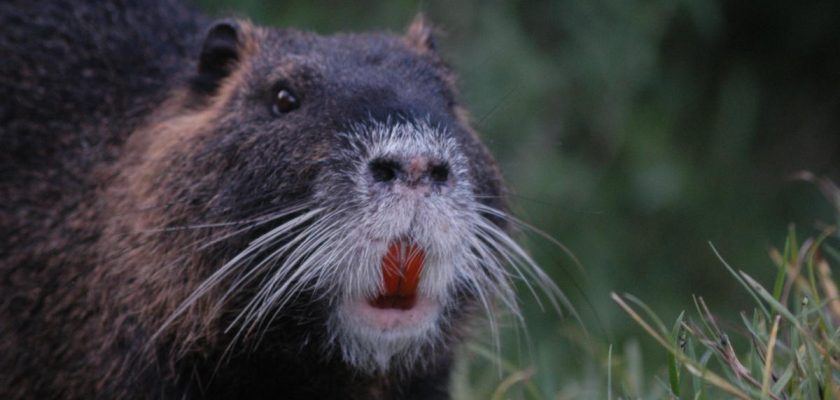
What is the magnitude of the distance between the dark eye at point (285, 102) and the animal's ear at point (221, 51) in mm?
384

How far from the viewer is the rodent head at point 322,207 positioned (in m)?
3.12

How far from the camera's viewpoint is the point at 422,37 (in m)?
4.14

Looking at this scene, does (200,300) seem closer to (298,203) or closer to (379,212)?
(298,203)

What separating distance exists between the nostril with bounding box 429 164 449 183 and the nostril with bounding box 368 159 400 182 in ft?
0.28

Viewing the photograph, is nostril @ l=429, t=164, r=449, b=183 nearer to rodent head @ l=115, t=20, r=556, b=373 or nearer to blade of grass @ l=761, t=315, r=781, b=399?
rodent head @ l=115, t=20, r=556, b=373

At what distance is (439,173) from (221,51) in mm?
1073

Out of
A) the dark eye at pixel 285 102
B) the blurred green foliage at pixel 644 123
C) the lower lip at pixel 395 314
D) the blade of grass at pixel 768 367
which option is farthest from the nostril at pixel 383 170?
the blurred green foliage at pixel 644 123

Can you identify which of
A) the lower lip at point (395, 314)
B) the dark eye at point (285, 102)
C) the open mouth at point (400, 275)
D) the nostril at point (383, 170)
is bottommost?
the lower lip at point (395, 314)

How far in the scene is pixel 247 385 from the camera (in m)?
3.52

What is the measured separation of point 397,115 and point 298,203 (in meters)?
0.31

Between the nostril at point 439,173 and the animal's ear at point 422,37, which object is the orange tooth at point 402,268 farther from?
the animal's ear at point 422,37

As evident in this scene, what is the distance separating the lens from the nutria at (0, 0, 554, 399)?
3.16 metres

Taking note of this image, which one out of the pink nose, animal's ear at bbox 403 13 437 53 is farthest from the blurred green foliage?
the pink nose

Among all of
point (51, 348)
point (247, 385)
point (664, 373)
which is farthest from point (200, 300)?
point (664, 373)
